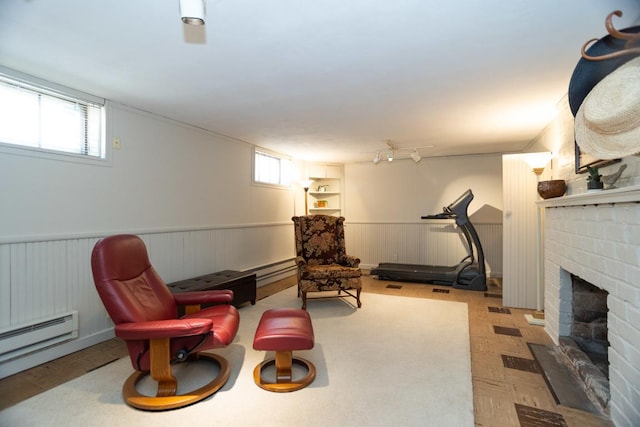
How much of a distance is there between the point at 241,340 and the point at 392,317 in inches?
65.6

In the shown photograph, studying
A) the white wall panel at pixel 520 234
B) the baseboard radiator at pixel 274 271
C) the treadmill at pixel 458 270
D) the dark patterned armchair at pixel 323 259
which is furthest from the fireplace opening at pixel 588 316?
the baseboard radiator at pixel 274 271

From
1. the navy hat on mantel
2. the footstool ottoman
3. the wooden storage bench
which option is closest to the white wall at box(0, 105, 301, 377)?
the wooden storage bench

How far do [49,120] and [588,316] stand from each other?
190 inches

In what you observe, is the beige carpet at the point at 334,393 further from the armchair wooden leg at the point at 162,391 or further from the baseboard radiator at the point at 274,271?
the baseboard radiator at the point at 274,271

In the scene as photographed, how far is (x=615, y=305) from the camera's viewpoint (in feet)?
5.54

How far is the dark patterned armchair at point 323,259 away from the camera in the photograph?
12.2ft

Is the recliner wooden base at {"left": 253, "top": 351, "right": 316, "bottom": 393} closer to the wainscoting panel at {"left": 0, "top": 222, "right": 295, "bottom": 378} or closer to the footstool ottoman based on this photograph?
the footstool ottoman

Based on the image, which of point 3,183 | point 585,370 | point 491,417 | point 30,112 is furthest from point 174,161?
point 585,370

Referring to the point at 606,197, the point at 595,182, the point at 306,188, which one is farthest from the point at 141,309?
the point at 306,188

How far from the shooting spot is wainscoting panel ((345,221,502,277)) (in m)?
5.34

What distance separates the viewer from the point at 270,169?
17.8 ft

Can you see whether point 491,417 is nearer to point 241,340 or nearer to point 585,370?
point 585,370

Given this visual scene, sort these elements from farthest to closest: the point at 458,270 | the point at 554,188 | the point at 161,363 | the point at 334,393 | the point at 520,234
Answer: the point at 458,270 < the point at 520,234 < the point at 554,188 < the point at 334,393 < the point at 161,363

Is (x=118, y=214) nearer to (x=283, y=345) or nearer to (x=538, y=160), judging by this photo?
(x=283, y=345)
